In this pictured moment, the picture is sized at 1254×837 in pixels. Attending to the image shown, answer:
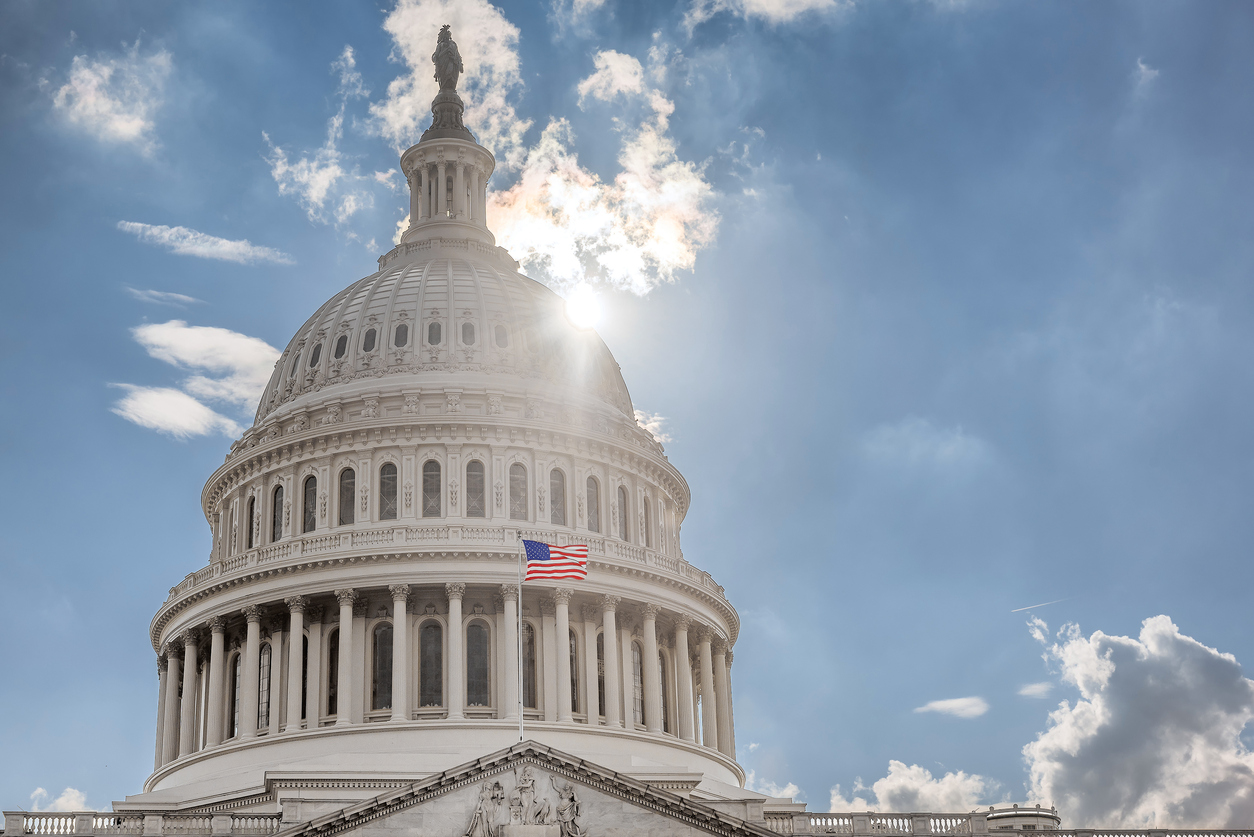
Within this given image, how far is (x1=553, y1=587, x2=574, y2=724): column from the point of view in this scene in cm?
6378

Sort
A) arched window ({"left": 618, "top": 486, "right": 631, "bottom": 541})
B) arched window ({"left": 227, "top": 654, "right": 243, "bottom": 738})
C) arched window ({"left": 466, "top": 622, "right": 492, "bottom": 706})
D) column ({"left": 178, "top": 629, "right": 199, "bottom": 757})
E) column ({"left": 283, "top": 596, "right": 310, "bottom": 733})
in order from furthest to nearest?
arched window ({"left": 618, "top": 486, "right": 631, "bottom": 541}), column ({"left": 178, "top": 629, "right": 199, "bottom": 757}), arched window ({"left": 227, "top": 654, "right": 243, "bottom": 738}), arched window ({"left": 466, "top": 622, "right": 492, "bottom": 706}), column ({"left": 283, "top": 596, "right": 310, "bottom": 733})

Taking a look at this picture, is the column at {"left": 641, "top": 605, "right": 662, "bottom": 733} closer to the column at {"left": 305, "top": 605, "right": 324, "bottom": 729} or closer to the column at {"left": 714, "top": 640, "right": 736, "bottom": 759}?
the column at {"left": 714, "top": 640, "right": 736, "bottom": 759}

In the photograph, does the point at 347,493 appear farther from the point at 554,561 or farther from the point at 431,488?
the point at 554,561

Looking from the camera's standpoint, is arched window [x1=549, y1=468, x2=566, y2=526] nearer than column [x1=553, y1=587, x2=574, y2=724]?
No

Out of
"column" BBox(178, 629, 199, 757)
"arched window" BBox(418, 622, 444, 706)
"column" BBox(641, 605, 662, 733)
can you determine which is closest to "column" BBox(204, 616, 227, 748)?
"column" BBox(178, 629, 199, 757)

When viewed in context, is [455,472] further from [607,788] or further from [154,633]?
[607,788]

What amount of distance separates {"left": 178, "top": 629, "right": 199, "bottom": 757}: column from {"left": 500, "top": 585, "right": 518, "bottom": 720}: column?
50.9 ft

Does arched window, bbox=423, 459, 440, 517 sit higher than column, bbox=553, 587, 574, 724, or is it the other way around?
arched window, bbox=423, 459, 440, 517

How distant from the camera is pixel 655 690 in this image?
67.2 metres

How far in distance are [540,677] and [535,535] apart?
6.46 m

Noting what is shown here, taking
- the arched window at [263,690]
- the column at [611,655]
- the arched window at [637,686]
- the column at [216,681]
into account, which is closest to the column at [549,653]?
the column at [611,655]

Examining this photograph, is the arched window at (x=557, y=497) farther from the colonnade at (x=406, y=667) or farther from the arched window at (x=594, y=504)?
the colonnade at (x=406, y=667)

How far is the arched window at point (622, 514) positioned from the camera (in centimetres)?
7250

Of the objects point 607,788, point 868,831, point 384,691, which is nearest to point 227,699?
point 384,691
